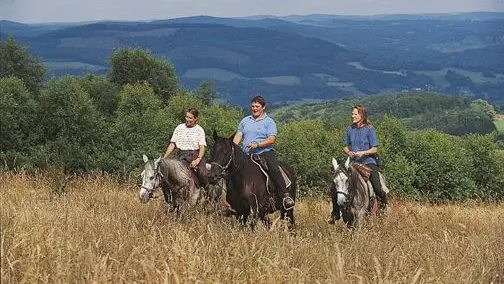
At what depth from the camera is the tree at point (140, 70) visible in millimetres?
68000

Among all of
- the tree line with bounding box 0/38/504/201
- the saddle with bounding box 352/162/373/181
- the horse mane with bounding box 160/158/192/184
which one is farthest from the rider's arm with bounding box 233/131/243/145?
the tree line with bounding box 0/38/504/201

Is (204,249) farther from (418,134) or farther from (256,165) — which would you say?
(418,134)

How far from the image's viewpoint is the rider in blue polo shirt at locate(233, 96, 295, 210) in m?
9.69

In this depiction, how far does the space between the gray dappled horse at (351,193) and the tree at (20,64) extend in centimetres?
5829

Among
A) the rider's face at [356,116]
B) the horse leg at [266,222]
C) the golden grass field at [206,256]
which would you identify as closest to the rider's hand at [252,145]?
the horse leg at [266,222]

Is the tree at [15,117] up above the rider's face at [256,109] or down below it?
below

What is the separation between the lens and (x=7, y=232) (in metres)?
5.11

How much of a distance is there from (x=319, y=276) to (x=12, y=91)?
51.5 metres

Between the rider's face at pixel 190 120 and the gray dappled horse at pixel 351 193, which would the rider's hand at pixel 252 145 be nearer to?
the gray dappled horse at pixel 351 193

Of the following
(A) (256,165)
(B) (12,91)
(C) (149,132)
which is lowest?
(C) (149,132)

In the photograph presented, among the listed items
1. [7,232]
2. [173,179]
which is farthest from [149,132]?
[7,232]

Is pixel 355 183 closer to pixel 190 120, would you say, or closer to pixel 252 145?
pixel 252 145

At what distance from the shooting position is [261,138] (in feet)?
32.0

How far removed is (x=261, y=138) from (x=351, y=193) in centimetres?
181
